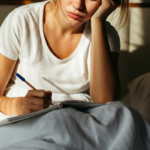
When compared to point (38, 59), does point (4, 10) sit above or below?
above

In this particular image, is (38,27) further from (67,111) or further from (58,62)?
(67,111)

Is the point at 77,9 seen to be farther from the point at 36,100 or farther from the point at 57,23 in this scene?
the point at 36,100

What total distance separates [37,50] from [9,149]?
0.46 meters

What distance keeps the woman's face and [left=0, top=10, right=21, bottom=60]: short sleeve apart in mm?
194

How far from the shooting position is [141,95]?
1.04 m

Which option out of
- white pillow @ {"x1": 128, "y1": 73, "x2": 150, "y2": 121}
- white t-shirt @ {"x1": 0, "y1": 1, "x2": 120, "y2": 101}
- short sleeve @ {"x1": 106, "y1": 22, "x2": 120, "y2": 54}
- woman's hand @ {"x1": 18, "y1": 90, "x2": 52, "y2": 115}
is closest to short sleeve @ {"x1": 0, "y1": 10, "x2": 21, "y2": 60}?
white t-shirt @ {"x1": 0, "y1": 1, "x2": 120, "y2": 101}

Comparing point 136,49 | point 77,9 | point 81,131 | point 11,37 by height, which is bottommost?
point 136,49

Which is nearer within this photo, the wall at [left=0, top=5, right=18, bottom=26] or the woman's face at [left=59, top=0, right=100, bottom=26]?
the woman's face at [left=59, top=0, right=100, bottom=26]

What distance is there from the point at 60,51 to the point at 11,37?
0.21m

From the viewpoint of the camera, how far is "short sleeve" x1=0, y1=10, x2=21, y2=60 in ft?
2.54

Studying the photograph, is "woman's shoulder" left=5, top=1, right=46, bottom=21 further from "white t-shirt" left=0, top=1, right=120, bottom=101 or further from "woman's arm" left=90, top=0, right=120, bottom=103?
"woman's arm" left=90, top=0, right=120, bottom=103

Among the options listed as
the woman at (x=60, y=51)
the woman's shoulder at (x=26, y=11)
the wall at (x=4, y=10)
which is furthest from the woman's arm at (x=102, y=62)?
the wall at (x=4, y=10)

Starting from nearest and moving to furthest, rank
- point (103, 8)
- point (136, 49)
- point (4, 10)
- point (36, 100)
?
point (36, 100) → point (103, 8) → point (4, 10) → point (136, 49)

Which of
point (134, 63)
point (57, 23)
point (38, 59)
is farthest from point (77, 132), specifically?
point (134, 63)
